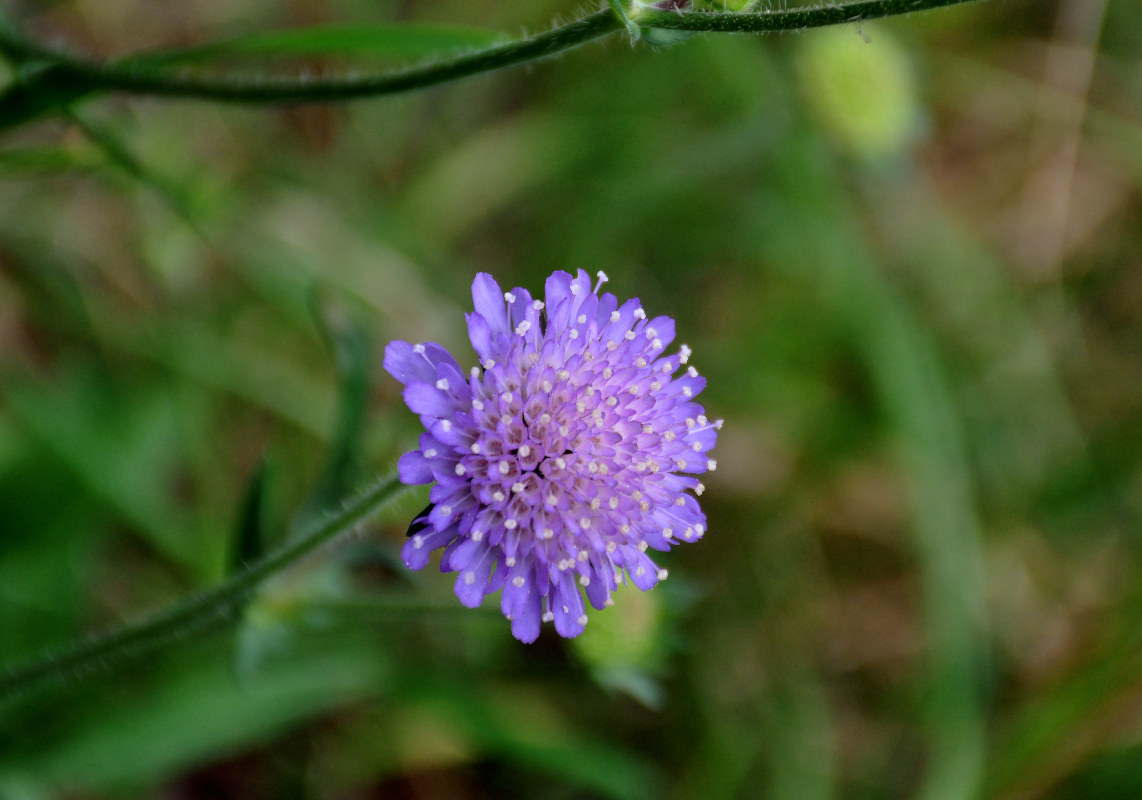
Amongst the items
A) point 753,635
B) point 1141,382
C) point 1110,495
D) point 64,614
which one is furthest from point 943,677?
point 64,614

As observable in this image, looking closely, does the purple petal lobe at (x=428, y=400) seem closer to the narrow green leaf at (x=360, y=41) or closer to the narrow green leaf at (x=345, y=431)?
the narrow green leaf at (x=345, y=431)

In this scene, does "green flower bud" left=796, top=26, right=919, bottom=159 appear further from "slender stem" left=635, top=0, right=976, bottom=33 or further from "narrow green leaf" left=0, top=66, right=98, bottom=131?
"narrow green leaf" left=0, top=66, right=98, bottom=131

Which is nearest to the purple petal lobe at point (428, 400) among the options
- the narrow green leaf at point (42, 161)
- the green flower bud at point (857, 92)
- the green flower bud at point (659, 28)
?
the green flower bud at point (659, 28)

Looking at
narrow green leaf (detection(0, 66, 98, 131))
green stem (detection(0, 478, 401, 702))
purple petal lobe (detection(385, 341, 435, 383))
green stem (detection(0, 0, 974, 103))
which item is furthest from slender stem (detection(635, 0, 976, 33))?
narrow green leaf (detection(0, 66, 98, 131))

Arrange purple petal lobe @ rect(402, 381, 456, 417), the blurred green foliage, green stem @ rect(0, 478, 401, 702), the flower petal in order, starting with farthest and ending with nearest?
the blurred green foliage < green stem @ rect(0, 478, 401, 702) < the flower petal < purple petal lobe @ rect(402, 381, 456, 417)

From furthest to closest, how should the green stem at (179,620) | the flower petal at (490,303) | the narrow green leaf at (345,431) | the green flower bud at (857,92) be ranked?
the green flower bud at (857,92) < the narrow green leaf at (345,431) < the green stem at (179,620) < the flower petal at (490,303)

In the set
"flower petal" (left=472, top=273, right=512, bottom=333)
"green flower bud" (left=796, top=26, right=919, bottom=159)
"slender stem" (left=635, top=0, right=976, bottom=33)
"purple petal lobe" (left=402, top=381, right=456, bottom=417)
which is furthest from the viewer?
"green flower bud" (left=796, top=26, right=919, bottom=159)
